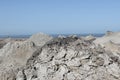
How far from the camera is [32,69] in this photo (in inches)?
287

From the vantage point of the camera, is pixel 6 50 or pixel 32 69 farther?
pixel 6 50

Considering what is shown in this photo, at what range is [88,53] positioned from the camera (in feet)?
23.6

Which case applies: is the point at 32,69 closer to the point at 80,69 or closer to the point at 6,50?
the point at 80,69

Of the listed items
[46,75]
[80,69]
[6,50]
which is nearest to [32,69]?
[46,75]

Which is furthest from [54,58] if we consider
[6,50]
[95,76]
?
[6,50]

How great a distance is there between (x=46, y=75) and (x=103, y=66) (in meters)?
1.16

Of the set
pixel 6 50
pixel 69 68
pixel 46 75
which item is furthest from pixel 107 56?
pixel 6 50

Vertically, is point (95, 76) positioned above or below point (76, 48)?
below

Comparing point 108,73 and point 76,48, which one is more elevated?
point 76,48

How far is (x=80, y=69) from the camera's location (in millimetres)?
7086

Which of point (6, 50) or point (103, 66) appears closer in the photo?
point (103, 66)

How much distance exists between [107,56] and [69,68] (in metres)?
0.83

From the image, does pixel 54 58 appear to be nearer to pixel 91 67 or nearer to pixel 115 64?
pixel 91 67

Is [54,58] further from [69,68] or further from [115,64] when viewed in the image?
[115,64]
